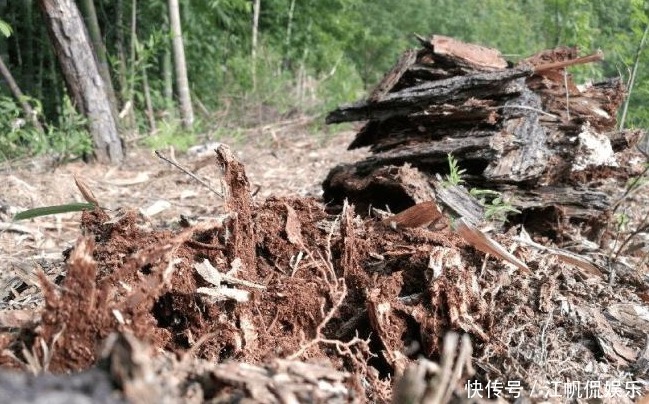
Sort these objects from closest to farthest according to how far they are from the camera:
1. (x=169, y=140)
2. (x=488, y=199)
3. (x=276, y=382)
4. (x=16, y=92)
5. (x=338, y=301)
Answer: (x=276, y=382) < (x=338, y=301) < (x=488, y=199) < (x=16, y=92) < (x=169, y=140)

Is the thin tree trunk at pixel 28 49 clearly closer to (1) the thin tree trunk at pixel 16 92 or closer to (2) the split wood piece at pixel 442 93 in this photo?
(1) the thin tree trunk at pixel 16 92

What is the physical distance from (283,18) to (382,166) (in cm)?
851

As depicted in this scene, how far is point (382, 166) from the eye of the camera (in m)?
2.79

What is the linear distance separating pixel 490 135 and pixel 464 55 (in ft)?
2.14

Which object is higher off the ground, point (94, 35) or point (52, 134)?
point (94, 35)

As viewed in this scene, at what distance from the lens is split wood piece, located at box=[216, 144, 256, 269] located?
1.73m

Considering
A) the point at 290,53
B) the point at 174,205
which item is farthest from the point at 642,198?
the point at 290,53

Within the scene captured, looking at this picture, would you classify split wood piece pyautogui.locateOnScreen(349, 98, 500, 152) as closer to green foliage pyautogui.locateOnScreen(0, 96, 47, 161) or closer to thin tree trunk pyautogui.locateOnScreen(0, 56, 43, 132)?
green foliage pyautogui.locateOnScreen(0, 96, 47, 161)

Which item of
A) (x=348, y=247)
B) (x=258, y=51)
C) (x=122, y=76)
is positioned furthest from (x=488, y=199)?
(x=258, y=51)

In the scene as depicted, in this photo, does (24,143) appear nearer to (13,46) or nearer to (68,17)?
(68,17)

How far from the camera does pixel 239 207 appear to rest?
1803mm

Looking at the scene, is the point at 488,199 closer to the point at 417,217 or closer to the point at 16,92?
the point at 417,217

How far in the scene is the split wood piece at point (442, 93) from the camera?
8.96 feet

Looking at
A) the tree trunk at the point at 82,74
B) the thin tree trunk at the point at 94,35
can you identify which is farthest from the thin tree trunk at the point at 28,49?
the tree trunk at the point at 82,74
